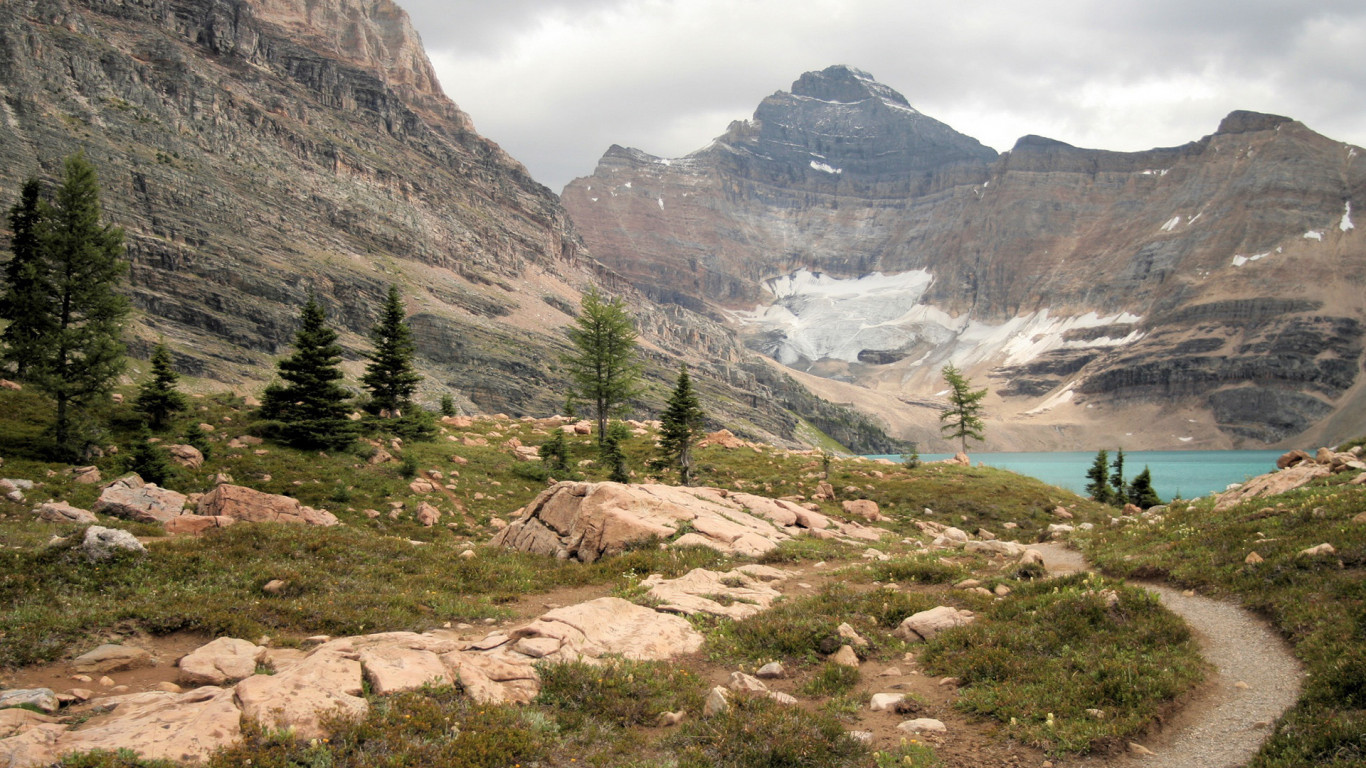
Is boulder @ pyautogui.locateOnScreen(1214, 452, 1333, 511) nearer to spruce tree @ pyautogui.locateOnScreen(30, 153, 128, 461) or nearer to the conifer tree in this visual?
the conifer tree

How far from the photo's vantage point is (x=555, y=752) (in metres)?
8.14

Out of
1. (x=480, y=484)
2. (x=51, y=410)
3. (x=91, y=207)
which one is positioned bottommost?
(x=480, y=484)

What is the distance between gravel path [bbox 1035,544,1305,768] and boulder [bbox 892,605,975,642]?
3.85m

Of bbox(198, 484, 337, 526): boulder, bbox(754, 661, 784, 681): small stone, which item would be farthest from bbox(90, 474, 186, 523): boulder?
bbox(754, 661, 784, 681): small stone

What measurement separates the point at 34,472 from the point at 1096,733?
29387 millimetres

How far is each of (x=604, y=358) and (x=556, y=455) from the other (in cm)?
1113

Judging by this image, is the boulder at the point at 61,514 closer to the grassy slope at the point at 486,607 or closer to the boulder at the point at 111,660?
the grassy slope at the point at 486,607

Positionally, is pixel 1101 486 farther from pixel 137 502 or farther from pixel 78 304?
pixel 78 304

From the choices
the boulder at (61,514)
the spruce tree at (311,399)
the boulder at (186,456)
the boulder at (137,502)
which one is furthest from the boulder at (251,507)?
the spruce tree at (311,399)

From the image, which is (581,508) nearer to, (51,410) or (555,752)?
(555,752)

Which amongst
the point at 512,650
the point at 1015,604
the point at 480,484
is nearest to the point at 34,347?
the point at 480,484

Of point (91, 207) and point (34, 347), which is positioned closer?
point (34, 347)

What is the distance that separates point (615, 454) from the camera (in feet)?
110

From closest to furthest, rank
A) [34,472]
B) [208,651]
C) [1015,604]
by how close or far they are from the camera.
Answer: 1. [208,651]
2. [1015,604]
3. [34,472]
